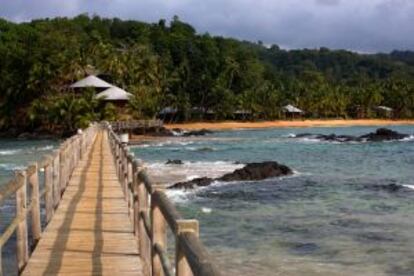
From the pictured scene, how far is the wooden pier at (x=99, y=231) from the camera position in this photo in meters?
4.24

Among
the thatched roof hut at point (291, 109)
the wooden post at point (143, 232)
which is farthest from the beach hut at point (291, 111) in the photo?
the wooden post at point (143, 232)

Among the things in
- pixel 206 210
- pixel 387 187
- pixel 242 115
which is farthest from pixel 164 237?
pixel 242 115

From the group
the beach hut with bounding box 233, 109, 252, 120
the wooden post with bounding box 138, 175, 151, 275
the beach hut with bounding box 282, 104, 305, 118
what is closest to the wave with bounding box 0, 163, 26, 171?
the wooden post with bounding box 138, 175, 151, 275

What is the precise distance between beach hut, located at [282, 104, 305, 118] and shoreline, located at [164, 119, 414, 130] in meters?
2.42

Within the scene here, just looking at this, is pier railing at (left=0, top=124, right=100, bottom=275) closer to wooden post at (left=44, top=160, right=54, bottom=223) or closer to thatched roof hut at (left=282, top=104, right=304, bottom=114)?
wooden post at (left=44, top=160, right=54, bottom=223)

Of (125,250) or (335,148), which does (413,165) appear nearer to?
(335,148)

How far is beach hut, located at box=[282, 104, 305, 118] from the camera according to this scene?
108m

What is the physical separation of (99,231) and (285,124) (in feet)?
309

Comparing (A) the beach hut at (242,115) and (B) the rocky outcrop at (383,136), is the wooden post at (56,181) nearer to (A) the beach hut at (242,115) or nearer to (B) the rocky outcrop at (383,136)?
(B) the rocky outcrop at (383,136)

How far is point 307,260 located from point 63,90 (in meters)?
66.4

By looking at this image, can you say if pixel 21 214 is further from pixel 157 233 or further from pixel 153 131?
pixel 153 131

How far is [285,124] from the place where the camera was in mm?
102688

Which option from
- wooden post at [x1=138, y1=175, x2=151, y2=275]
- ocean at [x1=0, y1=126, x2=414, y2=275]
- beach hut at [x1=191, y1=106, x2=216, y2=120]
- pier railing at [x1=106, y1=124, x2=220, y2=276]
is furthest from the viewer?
beach hut at [x1=191, y1=106, x2=216, y2=120]

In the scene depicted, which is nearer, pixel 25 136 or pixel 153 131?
pixel 25 136
